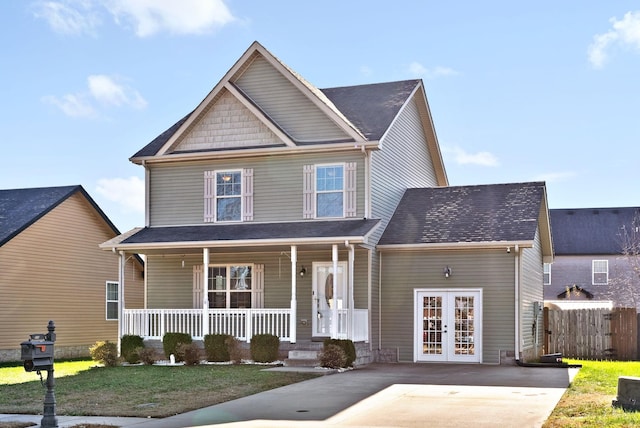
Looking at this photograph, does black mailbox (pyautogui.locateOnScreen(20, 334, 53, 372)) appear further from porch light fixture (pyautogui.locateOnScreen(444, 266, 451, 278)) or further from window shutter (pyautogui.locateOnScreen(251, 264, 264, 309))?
porch light fixture (pyautogui.locateOnScreen(444, 266, 451, 278))

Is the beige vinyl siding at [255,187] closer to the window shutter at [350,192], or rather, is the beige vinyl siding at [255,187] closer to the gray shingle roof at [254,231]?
the window shutter at [350,192]

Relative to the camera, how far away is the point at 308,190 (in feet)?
81.7

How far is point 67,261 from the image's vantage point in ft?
97.6

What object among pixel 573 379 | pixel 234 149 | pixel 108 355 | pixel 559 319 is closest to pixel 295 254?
pixel 234 149

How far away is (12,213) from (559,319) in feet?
60.6

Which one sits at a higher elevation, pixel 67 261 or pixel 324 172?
pixel 324 172

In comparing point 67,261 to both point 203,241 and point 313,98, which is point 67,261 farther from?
point 313,98

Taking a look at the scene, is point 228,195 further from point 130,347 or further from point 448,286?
point 448,286

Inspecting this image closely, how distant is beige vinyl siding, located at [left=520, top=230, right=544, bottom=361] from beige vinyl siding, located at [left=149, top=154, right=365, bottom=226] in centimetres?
517

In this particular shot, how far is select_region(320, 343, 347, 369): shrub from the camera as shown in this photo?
21109 millimetres

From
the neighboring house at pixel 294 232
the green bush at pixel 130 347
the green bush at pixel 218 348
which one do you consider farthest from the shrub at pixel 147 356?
the green bush at pixel 218 348

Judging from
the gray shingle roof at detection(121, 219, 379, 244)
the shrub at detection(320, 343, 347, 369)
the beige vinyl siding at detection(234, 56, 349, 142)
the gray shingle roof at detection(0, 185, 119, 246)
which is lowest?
the shrub at detection(320, 343, 347, 369)

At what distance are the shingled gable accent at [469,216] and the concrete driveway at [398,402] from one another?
15.5 ft

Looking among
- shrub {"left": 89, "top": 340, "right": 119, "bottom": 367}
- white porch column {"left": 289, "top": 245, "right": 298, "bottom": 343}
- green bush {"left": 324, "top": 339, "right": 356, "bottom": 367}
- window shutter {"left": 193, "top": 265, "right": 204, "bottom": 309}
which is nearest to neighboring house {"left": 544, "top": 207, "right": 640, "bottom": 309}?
window shutter {"left": 193, "top": 265, "right": 204, "bottom": 309}
